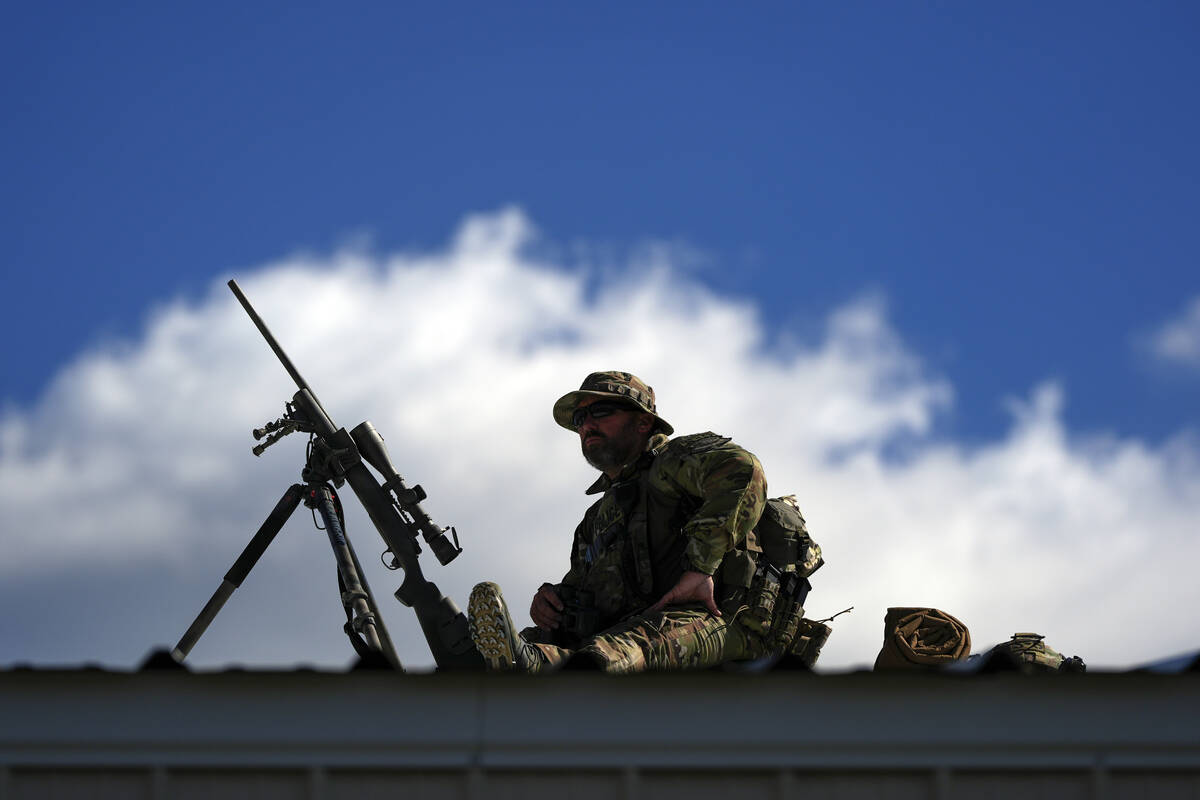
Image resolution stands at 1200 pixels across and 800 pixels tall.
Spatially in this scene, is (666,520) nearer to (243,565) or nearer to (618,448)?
(618,448)

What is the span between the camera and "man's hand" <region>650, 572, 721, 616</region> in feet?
25.1

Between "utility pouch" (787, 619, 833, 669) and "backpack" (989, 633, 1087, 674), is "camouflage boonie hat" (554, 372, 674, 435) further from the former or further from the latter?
"backpack" (989, 633, 1087, 674)

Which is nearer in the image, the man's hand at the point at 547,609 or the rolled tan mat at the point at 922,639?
the rolled tan mat at the point at 922,639

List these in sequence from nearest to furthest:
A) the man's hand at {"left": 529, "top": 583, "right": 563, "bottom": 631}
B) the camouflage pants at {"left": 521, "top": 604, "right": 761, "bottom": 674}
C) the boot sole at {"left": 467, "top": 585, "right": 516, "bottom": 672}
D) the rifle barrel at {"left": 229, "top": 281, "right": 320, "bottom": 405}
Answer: the camouflage pants at {"left": 521, "top": 604, "right": 761, "bottom": 674}
the boot sole at {"left": 467, "top": 585, "right": 516, "bottom": 672}
the man's hand at {"left": 529, "top": 583, "right": 563, "bottom": 631}
the rifle barrel at {"left": 229, "top": 281, "right": 320, "bottom": 405}

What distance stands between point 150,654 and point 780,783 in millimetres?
2321

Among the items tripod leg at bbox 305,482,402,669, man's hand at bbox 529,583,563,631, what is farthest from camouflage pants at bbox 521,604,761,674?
tripod leg at bbox 305,482,402,669

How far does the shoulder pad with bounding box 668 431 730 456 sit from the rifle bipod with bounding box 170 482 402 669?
420cm

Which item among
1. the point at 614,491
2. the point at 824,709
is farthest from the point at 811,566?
the point at 824,709

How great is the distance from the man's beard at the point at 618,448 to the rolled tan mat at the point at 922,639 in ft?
6.14

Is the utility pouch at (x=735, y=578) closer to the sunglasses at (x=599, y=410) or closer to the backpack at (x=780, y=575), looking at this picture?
the backpack at (x=780, y=575)

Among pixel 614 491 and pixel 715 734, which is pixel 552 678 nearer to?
pixel 715 734

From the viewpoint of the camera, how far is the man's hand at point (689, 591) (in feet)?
25.1

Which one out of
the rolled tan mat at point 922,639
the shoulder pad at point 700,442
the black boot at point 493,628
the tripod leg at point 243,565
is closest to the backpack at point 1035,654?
the rolled tan mat at point 922,639

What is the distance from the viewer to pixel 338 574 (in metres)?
12.2
